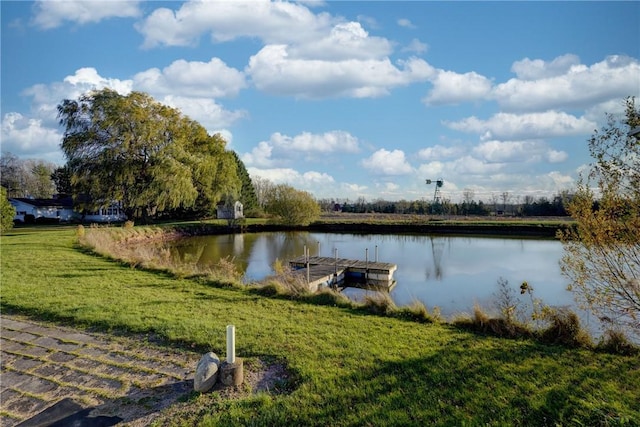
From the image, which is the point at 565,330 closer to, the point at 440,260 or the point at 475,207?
the point at 440,260

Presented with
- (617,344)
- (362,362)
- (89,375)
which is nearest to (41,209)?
(89,375)

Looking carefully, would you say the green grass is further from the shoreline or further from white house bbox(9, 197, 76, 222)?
white house bbox(9, 197, 76, 222)

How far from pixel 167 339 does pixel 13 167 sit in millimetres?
62703

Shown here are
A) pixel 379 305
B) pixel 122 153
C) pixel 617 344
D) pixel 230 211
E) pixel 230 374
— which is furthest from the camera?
pixel 230 211

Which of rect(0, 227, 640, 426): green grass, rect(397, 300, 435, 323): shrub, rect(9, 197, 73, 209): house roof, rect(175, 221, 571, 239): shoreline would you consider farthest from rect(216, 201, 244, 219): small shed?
rect(397, 300, 435, 323): shrub

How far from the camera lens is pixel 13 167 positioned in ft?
167

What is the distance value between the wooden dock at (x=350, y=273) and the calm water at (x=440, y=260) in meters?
0.64

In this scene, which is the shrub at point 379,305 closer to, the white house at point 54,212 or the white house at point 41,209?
the white house at point 54,212

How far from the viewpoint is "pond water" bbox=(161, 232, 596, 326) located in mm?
11429

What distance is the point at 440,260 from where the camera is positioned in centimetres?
1867

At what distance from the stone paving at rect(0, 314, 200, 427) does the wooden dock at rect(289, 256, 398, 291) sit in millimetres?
8829

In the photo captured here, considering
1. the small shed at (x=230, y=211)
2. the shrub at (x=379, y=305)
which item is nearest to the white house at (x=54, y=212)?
the small shed at (x=230, y=211)

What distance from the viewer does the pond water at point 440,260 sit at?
450 inches

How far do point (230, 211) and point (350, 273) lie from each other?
26308mm
